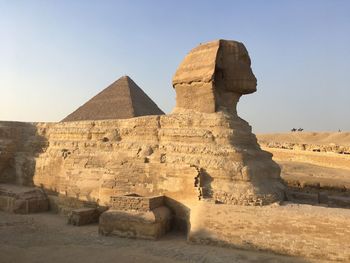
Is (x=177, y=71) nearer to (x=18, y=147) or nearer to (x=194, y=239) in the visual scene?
(x=194, y=239)

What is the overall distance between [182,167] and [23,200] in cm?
562

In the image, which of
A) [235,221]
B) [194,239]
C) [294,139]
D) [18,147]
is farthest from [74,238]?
[294,139]

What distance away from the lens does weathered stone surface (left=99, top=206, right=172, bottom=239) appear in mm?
8312

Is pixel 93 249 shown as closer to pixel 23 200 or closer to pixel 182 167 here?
pixel 182 167

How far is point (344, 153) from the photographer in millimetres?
22391

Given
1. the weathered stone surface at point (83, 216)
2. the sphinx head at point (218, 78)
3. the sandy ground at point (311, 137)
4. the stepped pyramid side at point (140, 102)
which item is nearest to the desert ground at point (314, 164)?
the sphinx head at point (218, 78)

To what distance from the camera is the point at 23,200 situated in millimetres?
11281

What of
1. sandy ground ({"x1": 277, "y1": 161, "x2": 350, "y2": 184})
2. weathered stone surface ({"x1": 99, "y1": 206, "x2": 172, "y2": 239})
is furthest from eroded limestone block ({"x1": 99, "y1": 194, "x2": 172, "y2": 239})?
sandy ground ({"x1": 277, "y1": 161, "x2": 350, "y2": 184})

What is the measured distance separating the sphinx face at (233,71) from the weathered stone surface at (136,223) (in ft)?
12.8

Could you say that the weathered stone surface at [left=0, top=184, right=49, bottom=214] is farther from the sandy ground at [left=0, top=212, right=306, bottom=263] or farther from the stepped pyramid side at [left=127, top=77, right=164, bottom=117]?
the stepped pyramid side at [left=127, top=77, right=164, bottom=117]

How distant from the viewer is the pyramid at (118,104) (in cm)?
1680

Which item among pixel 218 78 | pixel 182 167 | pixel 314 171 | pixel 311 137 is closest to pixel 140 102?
pixel 218 78

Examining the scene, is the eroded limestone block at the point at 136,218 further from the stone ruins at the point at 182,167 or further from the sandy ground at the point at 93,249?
the sandy ground at the point at 93,249

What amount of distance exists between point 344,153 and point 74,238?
→ 1912 cm
